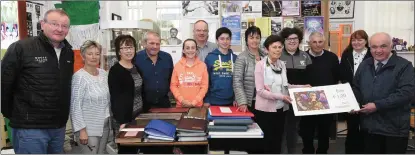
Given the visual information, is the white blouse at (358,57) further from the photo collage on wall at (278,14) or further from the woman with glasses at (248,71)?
the photo collage on wall at (278,14)

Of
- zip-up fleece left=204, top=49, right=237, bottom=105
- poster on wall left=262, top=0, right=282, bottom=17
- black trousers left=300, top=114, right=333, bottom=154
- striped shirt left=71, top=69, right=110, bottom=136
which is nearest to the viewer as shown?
striped shirt left=71, top=69, right=110, bottom=136

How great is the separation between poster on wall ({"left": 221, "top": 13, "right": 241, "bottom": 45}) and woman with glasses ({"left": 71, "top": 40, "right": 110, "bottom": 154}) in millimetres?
2712

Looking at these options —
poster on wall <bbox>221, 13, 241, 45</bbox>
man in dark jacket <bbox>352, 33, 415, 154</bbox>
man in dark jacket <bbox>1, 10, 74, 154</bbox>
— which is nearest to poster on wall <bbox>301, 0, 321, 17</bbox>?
poster on wall <bbox>221, 13, 241, 45</bbox>

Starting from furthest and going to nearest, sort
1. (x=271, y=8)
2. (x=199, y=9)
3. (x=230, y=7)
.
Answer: (x=199, y=9), (x=230, y=7), (x=271, y=8)

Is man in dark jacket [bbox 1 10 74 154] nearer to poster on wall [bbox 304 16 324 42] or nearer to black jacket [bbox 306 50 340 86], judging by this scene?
black jacket [bbox 306 50 340 86]

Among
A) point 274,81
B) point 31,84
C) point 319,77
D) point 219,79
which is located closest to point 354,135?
point 319,77

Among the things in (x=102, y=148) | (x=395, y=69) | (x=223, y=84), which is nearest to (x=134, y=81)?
(x=102, y=148)

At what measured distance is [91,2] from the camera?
5594 mm

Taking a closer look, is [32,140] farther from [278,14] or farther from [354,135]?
[278,14]

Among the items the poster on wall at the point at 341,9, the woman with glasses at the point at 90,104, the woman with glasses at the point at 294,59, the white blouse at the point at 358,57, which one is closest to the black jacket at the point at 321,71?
the woman with glasses at the point at 294,59

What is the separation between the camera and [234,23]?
521 centimetres

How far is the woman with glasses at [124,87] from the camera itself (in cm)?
270

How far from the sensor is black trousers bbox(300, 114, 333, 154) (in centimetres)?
371

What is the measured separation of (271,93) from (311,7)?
263cm
